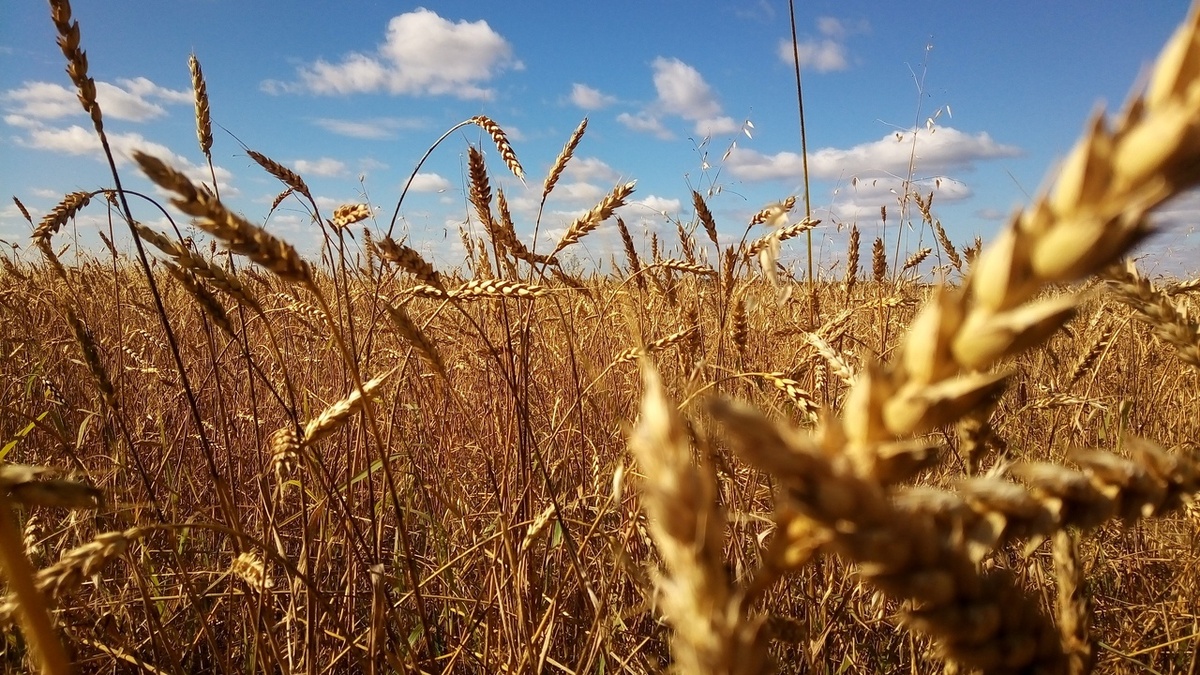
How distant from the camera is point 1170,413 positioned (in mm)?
3199

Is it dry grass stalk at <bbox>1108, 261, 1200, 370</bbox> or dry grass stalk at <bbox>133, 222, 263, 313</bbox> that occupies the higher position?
dry grass stalk at <bbox>133, 222, 263, 313</bbox>

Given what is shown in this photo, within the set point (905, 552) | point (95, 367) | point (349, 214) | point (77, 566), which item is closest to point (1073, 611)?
point (905, 552)

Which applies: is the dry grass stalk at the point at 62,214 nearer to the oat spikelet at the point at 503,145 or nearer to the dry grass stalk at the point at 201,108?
the dry grass stalk at the point at 201,108

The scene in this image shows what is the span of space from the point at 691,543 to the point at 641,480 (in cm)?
169

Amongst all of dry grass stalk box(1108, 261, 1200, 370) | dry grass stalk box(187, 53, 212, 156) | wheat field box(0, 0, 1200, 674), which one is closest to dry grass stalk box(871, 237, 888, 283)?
wheat field box(0, 0, 1200, 674)

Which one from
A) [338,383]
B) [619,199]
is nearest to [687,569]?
[619,199]

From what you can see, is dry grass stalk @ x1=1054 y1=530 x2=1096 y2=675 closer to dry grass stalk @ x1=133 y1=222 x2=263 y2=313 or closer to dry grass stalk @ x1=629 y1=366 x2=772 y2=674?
dry grass stalk @ x1=629 y1=366 x2=772 y2=674

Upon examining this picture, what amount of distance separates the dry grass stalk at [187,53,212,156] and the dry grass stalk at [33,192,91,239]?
1.32ft

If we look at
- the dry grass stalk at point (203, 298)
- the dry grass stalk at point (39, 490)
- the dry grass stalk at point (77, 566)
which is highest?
the dry grass stalk at point (203, 298)

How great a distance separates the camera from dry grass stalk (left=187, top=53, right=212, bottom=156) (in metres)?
2.16

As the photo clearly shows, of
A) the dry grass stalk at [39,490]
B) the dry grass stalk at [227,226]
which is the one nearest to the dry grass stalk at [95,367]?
the dry grass stalk at [227,226]

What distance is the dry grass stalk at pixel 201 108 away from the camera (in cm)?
216

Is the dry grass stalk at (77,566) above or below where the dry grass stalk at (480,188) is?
below

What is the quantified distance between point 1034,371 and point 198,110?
436 cm
